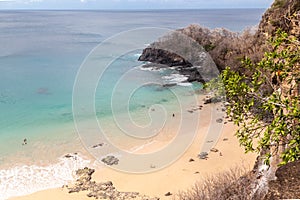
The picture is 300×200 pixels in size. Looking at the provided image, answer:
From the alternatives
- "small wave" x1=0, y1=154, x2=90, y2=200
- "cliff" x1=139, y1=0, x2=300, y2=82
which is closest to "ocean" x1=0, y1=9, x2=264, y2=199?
"small wave" x1=0, y1=154, x2=90, y2=200

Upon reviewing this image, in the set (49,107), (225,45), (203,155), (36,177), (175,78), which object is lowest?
(49,107)

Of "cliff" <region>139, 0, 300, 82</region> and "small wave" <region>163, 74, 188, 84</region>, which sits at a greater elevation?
"cliff" <region>139, 0, 300, 82</region>

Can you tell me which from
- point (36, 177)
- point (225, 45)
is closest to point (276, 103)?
point (36, 177)

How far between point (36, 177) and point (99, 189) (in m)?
4.20

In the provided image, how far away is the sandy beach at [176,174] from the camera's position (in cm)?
1409

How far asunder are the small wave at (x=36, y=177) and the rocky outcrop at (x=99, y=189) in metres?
0.77

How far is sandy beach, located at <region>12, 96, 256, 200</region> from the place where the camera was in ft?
46.2

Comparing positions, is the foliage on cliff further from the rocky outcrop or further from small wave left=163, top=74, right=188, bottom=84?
small wave left=163, top=74, right=188, bottom=84

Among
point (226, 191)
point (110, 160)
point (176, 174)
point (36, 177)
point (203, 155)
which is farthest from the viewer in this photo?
point (110, 160)

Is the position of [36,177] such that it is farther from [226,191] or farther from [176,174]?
[226,191]

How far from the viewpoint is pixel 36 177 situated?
1603 centimetres

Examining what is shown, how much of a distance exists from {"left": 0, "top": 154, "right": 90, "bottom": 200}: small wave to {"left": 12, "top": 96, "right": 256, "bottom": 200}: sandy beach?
2.27ft

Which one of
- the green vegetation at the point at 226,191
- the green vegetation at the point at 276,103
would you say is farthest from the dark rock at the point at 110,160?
the green vegetation at the point at 276,103

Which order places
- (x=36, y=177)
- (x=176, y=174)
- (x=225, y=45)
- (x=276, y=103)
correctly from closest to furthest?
(x=276, y=103) < (x=176, y=174) < (x=36, y=177) < (x=225, y=45)
